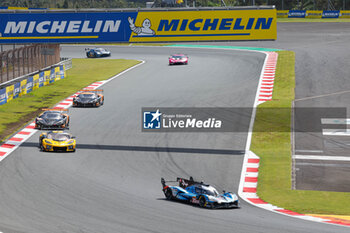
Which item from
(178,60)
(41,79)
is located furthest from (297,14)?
(41,79)

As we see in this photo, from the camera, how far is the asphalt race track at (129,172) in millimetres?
18422

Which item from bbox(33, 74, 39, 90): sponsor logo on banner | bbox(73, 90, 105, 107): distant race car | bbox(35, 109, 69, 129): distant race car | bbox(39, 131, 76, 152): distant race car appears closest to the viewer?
bbox(39, 131, 76, 152): distant race car

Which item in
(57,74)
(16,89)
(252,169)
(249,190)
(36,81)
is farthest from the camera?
(57,74)

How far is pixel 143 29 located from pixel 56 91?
55.0 feet

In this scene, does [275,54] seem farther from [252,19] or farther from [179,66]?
[252,19]

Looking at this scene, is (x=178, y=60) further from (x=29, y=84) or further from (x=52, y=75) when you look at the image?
(x=29, y=84)

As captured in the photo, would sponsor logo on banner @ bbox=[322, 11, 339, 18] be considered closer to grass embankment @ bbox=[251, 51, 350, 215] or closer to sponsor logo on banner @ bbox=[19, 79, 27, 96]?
grass embankment @ bbox=[251, 51, 350, 215]

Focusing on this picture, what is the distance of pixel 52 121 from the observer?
34.3 meters

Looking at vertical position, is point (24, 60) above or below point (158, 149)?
above

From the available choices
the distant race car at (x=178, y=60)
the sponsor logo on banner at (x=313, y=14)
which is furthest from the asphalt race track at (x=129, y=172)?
the sponsor logo on banner at (x=313, y=14)

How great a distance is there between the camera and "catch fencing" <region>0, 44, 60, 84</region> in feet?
141

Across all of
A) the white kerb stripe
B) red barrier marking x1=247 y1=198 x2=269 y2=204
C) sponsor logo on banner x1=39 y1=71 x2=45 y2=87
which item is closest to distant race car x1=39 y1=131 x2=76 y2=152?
red barrier marking x1=247 y1=198 x2=269 y2=204

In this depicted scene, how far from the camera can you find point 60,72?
2143 inches

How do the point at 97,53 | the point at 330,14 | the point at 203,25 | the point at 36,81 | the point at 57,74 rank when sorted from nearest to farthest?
the point at 203,25
the point at 36,81
the point at 57,74
the point at 97,53
the point at 330,14
